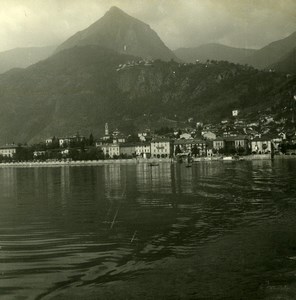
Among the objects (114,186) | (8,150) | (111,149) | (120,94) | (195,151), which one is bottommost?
(114,186)

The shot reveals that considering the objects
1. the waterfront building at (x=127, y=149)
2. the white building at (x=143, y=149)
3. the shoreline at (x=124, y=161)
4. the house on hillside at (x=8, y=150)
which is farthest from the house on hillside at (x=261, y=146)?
the house on hillside at (x=8, y=150)

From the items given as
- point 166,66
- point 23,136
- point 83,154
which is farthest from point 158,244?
point 166,66

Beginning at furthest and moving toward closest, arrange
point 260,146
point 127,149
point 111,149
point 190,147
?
point 127,149 < point 111,149 < point 190,147 < point 260,146

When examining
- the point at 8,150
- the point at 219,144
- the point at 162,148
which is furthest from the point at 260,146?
the point at 8,150

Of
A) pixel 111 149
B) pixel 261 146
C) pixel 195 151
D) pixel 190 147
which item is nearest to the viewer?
pixel 261 146

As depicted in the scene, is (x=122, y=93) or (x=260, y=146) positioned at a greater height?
(x=122, y=93)

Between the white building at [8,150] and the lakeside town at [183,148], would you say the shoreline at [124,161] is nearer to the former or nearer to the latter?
the lakeside town at [183,148]

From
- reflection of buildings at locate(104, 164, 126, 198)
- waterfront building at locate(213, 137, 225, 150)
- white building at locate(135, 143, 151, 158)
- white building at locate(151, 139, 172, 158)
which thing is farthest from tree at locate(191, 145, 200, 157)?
reflection of buildings at locate(104, 164, 126, 198)

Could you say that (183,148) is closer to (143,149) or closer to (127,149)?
(143,149)
